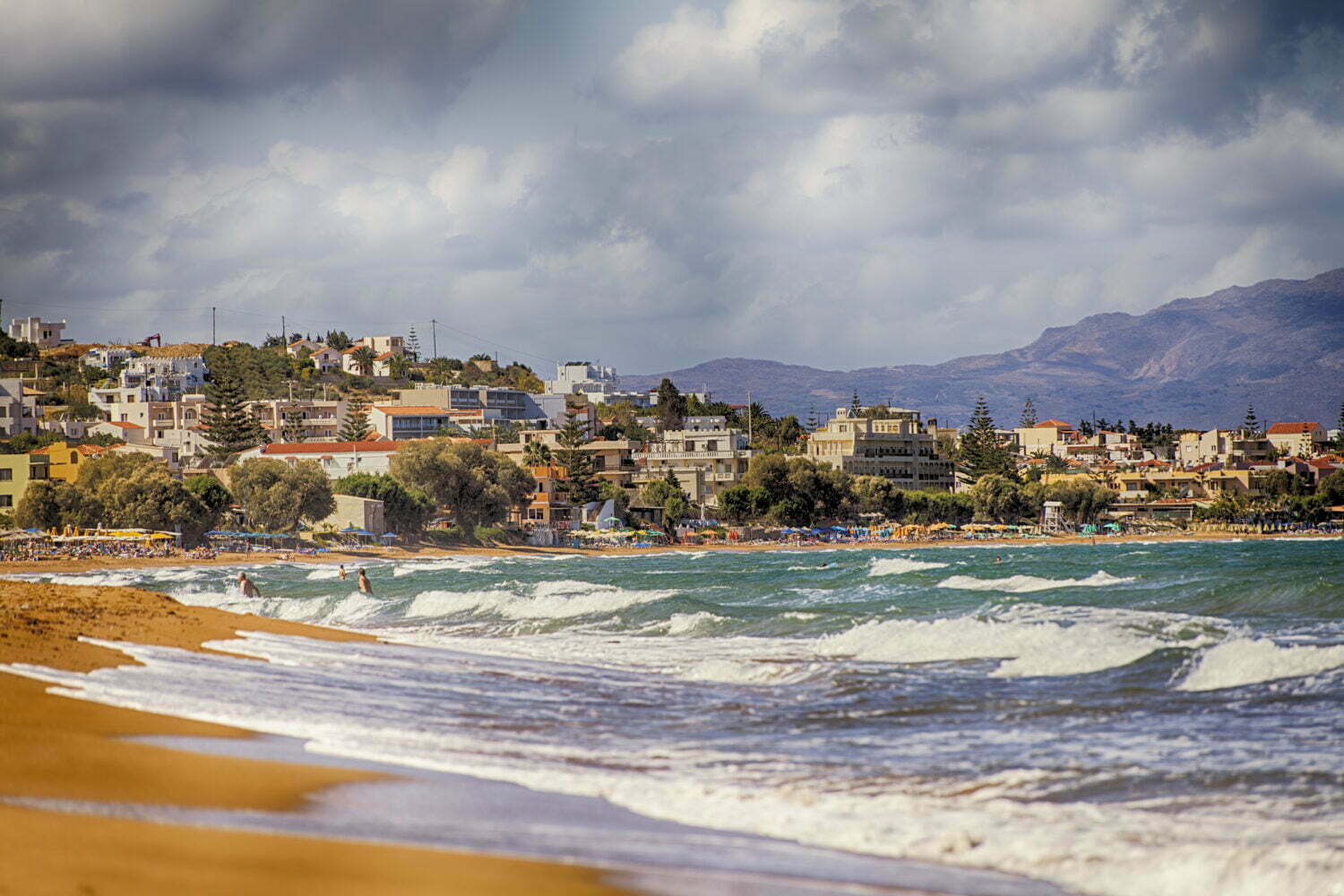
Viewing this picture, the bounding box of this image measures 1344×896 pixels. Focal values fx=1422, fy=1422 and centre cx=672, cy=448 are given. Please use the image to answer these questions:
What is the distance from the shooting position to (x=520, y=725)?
13.7 metres

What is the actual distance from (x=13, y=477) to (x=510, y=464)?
2985 cm

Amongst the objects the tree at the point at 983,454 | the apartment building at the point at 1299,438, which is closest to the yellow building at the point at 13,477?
the tree at the point at 983,454

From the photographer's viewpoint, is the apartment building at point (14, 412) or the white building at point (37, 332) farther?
the white building at point (37, 332)

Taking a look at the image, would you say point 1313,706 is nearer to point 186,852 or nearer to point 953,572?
point 186,852

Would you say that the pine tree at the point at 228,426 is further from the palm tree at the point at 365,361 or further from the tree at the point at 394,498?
the palm tree at the point at 365,361

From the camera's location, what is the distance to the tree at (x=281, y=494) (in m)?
79.9

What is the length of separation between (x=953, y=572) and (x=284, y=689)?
32804mm

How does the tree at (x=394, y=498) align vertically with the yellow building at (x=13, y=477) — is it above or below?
below

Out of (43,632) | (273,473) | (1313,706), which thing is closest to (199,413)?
(273,473)

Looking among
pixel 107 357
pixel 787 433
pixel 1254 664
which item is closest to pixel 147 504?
pixel 1254 664

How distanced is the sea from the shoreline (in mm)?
39915

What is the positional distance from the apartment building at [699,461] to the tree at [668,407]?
69.1ft

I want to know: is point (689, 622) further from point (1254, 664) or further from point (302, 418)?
point (302, 418)

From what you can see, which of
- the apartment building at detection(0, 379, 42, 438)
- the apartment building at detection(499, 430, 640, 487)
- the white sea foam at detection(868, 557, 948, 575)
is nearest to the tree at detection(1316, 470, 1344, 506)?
the apartment building at detection(499, 430, 640, 487)
